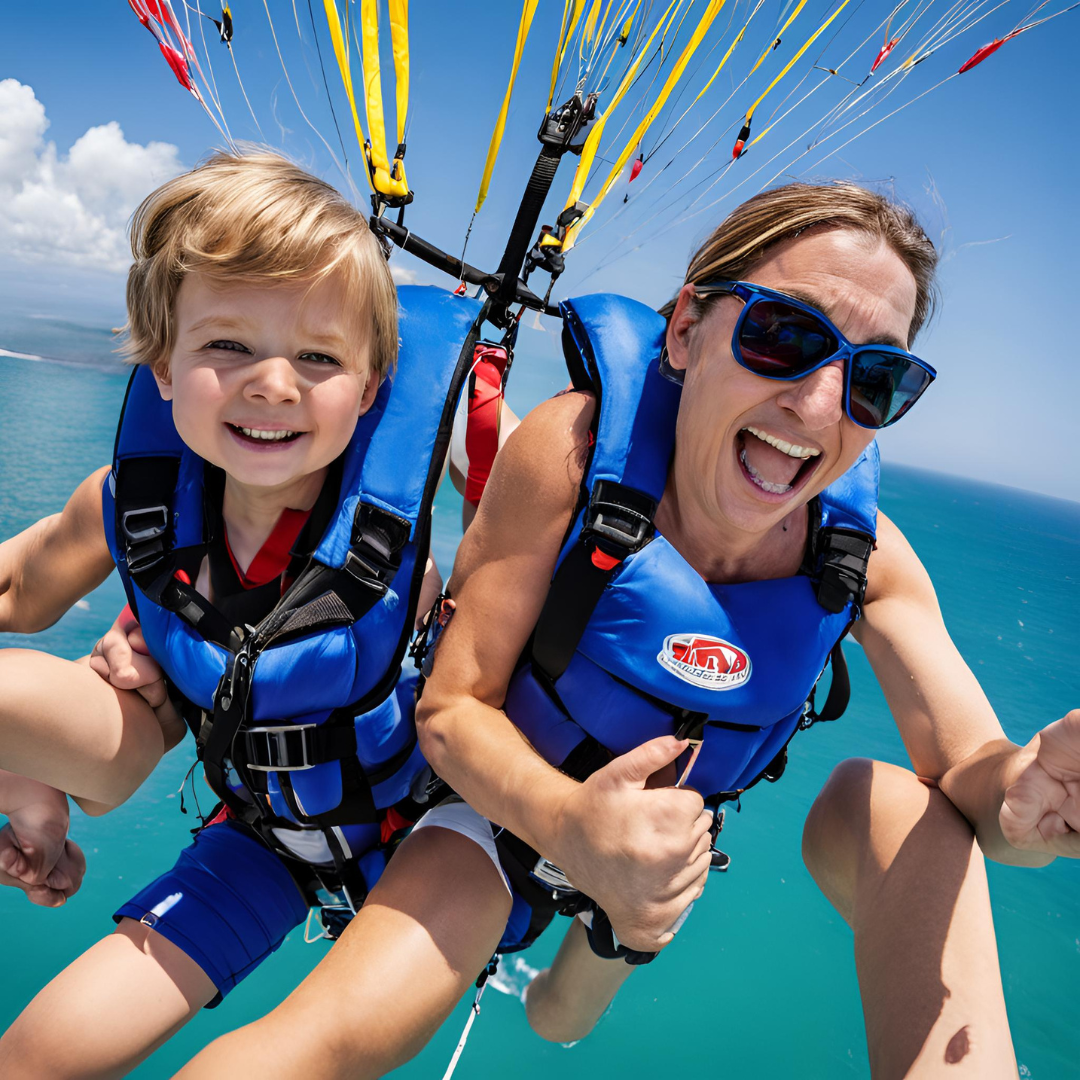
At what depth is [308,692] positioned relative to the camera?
1751mm

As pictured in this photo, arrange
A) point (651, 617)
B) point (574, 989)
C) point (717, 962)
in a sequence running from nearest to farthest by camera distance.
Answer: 1. point (651, 617)
2. point (574, 989)
3. point (717, 962)

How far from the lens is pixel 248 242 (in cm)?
156

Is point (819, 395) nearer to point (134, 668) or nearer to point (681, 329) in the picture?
point (681, 329)

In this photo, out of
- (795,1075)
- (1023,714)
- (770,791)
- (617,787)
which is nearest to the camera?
(617,787)

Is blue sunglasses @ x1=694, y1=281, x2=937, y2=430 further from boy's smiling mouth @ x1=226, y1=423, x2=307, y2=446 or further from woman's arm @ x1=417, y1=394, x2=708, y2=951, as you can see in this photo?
boy's smiling mouth @ x1=226, y1=423, x2=307, y2=446

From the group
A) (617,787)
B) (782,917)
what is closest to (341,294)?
(617,787)

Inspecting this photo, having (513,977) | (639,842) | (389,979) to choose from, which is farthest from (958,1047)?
(513,977)

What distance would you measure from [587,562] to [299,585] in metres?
0.71

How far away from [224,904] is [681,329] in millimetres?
1859

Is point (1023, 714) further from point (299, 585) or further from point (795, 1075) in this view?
point (299, 585)

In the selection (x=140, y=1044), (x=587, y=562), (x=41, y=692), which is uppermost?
(x=587, y=562)

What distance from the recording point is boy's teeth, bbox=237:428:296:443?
166 cm

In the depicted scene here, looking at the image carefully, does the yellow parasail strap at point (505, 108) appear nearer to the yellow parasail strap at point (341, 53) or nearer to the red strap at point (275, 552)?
the yellow parasail strap at point (341, 53)

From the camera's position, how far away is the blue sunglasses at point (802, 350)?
1.42 m
